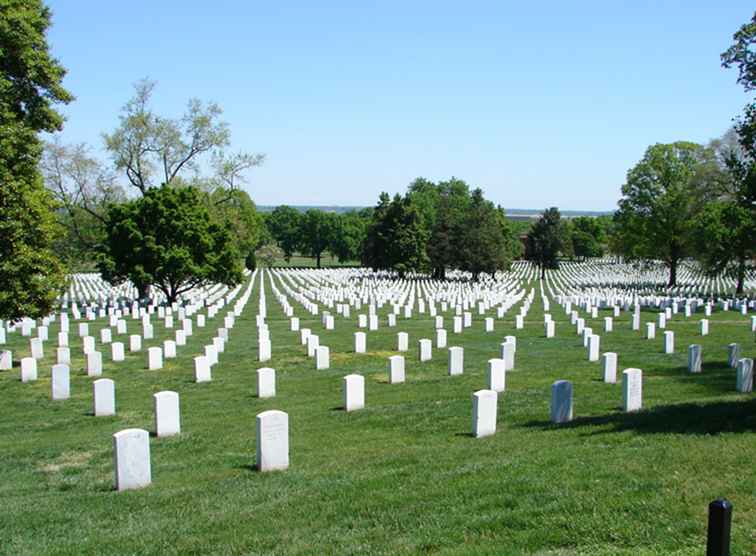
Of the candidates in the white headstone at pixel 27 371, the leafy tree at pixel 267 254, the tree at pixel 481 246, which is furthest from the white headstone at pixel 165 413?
the leafy tree at pixel 267 254

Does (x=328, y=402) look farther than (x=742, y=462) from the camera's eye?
Yes

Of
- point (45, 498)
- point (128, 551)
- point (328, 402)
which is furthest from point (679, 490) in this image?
point (328, 402)

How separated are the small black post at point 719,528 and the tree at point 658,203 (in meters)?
60.0

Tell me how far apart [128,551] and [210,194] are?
4709cm

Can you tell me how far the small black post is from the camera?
11.2 feet

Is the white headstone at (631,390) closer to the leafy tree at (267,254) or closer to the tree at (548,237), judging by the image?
the tree at (548,237)

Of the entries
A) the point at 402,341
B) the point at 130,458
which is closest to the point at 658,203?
the point at 402,341

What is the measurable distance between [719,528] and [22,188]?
64.9 feet

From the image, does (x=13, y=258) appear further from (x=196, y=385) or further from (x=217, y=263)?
(x=217, y=263)

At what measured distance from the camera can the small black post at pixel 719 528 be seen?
3.40 m

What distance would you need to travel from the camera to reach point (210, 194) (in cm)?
5131

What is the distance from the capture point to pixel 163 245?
38625 mm

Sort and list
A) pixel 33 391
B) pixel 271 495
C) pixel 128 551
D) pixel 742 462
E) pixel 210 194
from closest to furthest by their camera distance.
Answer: pixel 128 551
pixel 742 462
pixel 271 495
pixel 33 391
pixel 210 194

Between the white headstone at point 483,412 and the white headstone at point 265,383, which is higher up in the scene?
the white headstone at point 483,412
